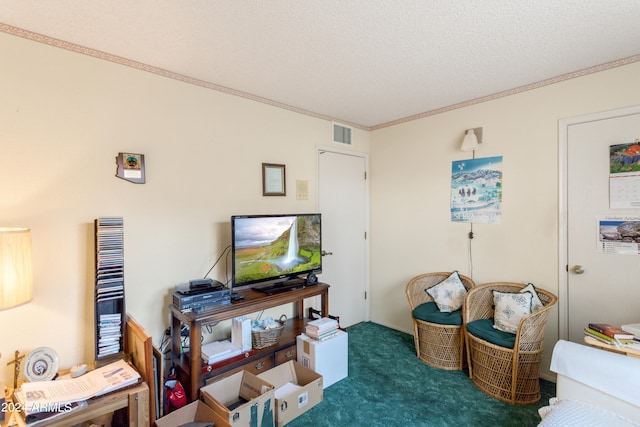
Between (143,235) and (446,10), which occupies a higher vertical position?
(446,10)

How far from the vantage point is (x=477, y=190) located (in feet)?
9.97

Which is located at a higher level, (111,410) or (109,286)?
(109,286)

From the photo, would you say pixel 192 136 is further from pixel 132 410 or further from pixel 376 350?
pixel 376 350

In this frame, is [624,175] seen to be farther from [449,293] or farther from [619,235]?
[449,293]

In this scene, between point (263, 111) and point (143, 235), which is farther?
point (263, 111)

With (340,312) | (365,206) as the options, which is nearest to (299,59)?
(365,206)

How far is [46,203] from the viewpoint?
6.32 feet

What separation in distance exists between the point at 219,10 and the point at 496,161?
2.60 metres

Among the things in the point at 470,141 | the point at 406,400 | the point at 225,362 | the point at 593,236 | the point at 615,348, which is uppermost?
the point at 470,141

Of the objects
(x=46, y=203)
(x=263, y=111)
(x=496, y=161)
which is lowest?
(x=46, y=203)

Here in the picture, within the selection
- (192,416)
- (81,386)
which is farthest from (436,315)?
(81,386)

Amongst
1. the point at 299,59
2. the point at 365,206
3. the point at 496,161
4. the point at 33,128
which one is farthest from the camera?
the point at 365,206

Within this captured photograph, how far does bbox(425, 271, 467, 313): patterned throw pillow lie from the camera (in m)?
2.94

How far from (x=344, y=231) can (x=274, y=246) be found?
4.12 feet
